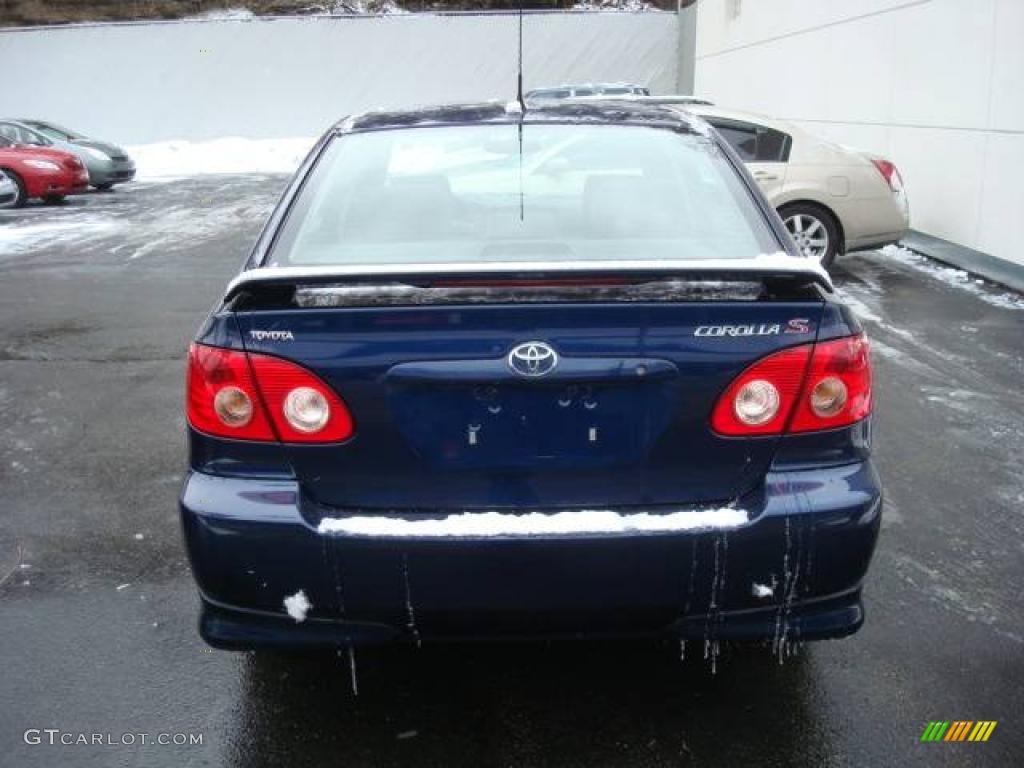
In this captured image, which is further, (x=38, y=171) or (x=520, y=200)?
(x=38, y=171)

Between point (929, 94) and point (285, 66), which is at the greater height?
point (285, 66)

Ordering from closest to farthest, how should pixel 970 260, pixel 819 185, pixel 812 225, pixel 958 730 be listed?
Answer: pixel 958 730 → pixel 819 185 → pixel 812 225 → pixel 970 260

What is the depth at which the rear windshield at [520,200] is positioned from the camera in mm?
2912

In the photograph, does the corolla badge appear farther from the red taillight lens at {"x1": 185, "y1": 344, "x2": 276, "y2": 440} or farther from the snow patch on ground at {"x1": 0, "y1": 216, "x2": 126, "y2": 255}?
the snow patch on ground at {"x1": 0, "y1": 216, "x2": 126, "y2": 255}

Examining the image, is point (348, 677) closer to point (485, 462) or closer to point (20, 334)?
point (485, 462)

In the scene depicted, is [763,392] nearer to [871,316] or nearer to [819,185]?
[871,316]

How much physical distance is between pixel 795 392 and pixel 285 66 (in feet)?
101

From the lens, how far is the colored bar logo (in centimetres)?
275

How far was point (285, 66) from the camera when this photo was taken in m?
30.6

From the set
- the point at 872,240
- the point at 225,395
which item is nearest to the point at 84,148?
the point at 872,240

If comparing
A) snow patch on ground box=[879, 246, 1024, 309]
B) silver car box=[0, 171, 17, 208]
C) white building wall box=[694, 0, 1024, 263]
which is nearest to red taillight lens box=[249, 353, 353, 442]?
snow patch on ground box=[879, 246, 1024, 309]

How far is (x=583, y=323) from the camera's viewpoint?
236 centimetres

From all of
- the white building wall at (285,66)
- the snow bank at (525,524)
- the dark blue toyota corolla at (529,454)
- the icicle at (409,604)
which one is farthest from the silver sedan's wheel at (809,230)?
the white building wall at (285,66)

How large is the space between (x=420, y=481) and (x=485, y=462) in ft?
0.54
